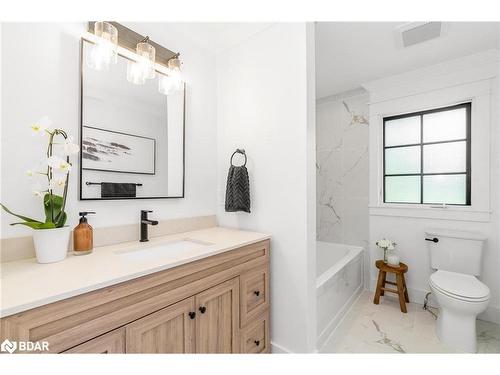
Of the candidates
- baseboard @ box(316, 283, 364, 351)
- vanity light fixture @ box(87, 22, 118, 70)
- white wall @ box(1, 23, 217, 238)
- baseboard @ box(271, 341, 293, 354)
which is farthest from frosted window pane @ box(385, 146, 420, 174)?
vanity light fixture @ box(87, 22, 118, 70)

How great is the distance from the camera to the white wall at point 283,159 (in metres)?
1.47

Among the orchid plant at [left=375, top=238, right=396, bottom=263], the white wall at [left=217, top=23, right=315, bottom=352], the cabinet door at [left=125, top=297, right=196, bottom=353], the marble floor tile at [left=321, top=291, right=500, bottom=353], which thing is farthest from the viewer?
the orchid plant at [left=375, top=238, right=396, bottom=263]

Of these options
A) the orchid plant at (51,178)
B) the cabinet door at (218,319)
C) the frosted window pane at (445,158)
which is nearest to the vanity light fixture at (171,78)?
the orchid plant at (51,178)

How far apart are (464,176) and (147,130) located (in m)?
2.83

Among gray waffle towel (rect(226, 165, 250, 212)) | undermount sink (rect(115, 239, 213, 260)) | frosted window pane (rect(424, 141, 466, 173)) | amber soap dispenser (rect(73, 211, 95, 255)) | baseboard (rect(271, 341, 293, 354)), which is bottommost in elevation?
baseboard (rect(271, 341, 293, 354))

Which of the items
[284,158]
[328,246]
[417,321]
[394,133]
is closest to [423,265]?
[417,321]

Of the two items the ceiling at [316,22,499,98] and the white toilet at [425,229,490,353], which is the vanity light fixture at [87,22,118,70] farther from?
the white toilet at [425,229,490,353]

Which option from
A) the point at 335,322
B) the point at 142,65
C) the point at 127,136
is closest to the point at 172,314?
the point at 127,136

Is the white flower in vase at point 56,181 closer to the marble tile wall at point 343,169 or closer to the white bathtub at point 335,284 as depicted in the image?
the white bathtub at point 335,284

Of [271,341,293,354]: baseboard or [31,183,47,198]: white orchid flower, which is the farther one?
[271,341,293,354]: baseboard

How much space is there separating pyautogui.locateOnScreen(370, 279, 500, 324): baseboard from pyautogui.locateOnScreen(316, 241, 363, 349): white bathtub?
384 millimetres

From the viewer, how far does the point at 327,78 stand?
248 cm

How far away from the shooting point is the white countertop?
0.69m

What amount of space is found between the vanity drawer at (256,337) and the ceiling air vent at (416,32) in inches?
90.1
